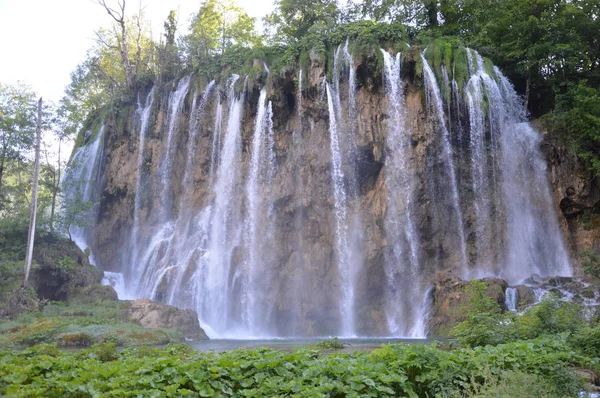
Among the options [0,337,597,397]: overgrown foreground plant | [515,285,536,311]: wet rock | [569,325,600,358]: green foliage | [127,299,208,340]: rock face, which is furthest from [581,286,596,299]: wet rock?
[127,299,208,340]: rock face

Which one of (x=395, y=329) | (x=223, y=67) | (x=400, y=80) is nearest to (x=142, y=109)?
(x=223, y=67)

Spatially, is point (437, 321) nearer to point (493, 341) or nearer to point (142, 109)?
point (493, 341)

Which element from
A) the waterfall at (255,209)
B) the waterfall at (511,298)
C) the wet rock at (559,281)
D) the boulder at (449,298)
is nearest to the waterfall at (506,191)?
the wet rock at (559,281)

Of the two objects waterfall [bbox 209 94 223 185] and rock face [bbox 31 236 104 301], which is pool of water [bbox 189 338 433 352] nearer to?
rock face [bbox 31 236 104 301]

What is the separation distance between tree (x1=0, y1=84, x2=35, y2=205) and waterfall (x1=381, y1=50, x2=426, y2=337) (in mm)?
20936

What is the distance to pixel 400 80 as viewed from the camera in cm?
2619

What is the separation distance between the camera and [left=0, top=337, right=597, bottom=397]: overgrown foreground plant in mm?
5750

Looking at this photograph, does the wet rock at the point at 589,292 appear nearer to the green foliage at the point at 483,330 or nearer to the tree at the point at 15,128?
the green foliage at the point at 483,330

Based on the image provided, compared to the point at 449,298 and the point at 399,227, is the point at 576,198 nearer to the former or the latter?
the point at 399,227

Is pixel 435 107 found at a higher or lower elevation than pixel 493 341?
higher

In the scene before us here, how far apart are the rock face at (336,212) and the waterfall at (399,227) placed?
0.06 metres

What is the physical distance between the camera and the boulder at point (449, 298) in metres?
18.8

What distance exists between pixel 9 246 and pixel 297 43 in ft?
63.2

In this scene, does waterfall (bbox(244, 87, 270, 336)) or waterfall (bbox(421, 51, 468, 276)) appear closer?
waterfall (bbox(421, 51, 468, 276))
